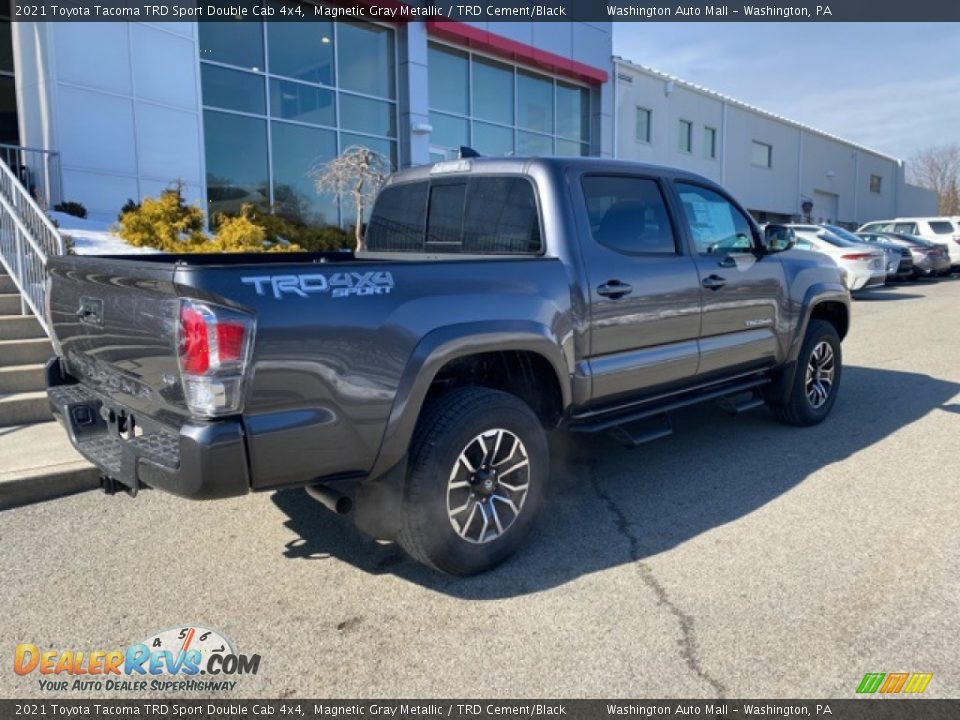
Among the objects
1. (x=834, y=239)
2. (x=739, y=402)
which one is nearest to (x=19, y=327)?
Answer: (x=739, y=402)

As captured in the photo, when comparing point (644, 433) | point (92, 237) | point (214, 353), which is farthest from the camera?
point (92, 237)

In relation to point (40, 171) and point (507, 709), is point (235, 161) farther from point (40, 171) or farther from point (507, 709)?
point (507, 709)

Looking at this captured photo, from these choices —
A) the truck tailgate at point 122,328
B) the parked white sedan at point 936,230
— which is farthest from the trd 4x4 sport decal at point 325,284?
the parked white sedan at point 936,230

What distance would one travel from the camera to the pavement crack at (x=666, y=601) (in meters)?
2.64

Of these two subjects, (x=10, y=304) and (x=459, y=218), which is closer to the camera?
(x=459, y=218)

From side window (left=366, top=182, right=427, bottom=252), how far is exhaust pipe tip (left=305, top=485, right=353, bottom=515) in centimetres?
191

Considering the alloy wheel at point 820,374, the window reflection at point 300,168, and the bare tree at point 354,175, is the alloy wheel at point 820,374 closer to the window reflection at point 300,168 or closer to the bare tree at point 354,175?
the bare tree at point 354,175

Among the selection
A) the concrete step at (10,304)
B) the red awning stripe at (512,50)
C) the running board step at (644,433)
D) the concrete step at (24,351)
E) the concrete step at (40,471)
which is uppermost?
the red awning stripe at (512,50)

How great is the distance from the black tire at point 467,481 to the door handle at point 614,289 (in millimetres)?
841

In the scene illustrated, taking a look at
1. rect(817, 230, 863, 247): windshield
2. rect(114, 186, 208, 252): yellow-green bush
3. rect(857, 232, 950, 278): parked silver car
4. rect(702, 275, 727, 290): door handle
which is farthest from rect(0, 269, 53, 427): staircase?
rect(857, 232, 950, 278): parked silver car

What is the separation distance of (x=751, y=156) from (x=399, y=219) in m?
29.6

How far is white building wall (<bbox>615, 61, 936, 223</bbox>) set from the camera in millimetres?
23891

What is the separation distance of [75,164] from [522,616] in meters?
10.4

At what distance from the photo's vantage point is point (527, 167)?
→ 3.97 meters
